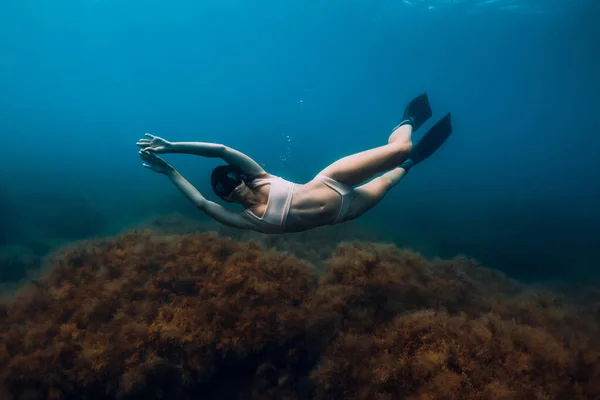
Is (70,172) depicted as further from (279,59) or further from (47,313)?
(279,59)

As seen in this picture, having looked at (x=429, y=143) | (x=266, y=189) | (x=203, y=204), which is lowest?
(x=203, y=204)

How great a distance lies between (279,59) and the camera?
92.2m

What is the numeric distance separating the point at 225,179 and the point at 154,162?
3.47 ft

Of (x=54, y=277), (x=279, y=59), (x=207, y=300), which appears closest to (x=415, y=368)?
(x=207, y=300)

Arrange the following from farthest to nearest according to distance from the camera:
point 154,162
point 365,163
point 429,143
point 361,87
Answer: point 361,87, point 429,143, point 365,163, point 154,162

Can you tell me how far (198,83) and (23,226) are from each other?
475 feet

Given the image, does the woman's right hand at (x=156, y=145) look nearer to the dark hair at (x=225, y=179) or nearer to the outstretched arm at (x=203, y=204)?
the outstretched arm at (x=203, y=204)

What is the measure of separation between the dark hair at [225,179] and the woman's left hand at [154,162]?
706 mm

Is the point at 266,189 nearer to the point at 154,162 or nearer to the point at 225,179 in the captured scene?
the point at 225,179

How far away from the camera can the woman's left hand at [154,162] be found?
4363 mm

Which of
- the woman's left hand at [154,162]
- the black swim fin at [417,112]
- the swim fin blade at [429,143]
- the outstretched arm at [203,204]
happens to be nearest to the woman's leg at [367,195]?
the swim fin blade at [429,143]

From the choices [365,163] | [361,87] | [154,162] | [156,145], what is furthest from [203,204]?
[361,87]

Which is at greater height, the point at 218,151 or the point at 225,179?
the point at 218,151

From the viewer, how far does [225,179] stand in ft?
14.5
